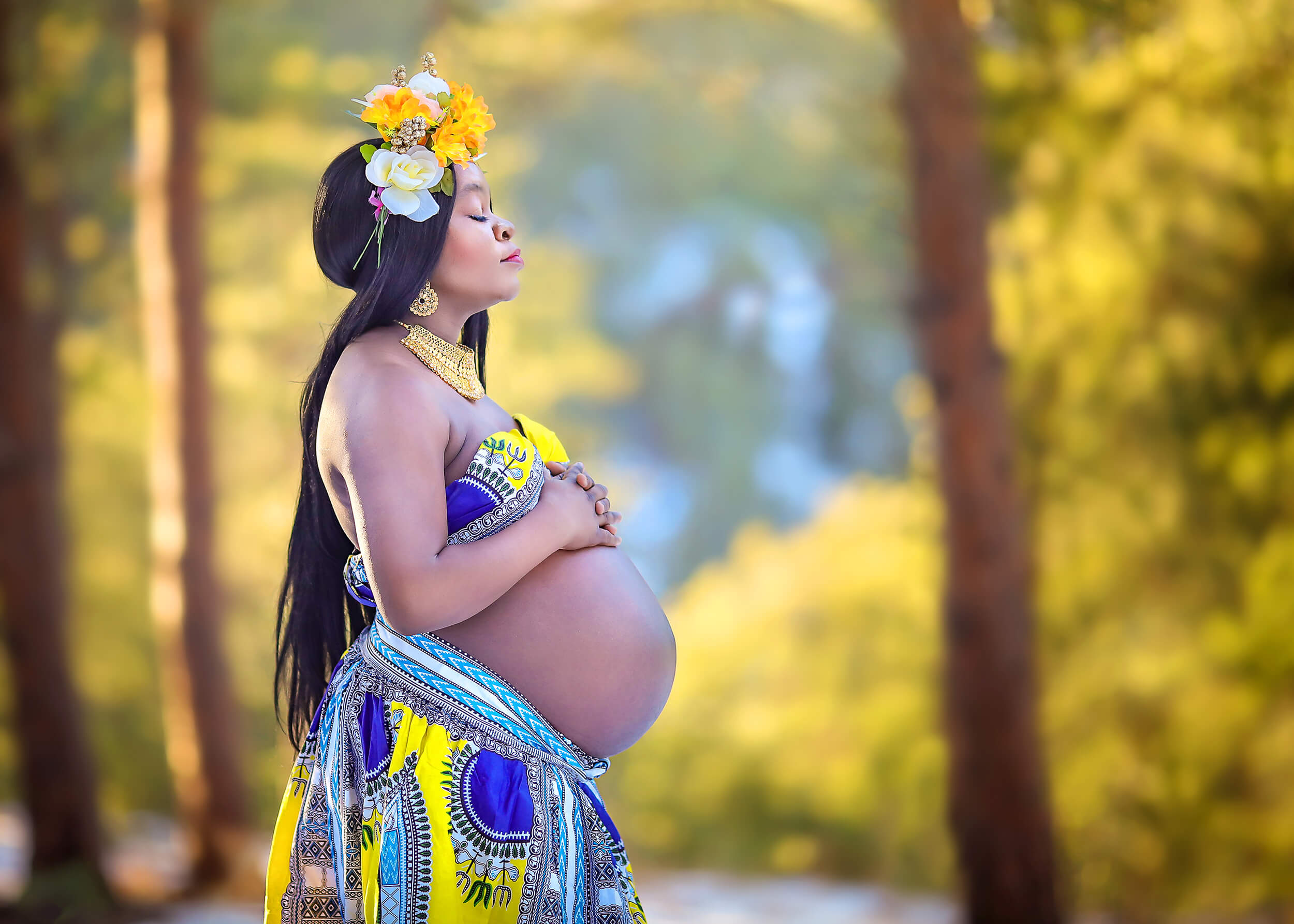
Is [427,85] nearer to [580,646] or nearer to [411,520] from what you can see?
[411,520]

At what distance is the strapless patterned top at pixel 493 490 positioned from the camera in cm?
153

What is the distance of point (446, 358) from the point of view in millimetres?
1608

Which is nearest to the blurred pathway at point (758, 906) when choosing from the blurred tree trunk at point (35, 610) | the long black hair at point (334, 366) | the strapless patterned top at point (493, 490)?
the blurred tree trunk at point (35, 610)

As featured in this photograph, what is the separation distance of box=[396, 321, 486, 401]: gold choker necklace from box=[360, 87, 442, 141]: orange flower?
26 cm

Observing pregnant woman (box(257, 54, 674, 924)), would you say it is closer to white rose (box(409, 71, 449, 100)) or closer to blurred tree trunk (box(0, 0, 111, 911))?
white rose (box(409, 71, 449, 100))

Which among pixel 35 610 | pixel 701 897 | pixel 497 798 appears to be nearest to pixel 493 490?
pixel 497 798

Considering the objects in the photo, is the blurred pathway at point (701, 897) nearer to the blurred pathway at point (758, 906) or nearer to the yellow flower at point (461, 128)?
the blurred pathway at point (758, 906)

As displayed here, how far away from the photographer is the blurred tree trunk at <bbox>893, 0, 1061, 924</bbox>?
170 inches

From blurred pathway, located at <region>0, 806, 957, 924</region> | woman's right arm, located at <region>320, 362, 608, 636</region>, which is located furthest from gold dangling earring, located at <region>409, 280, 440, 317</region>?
blurred pathway, located at <region>0, 806, 957, 924</region>

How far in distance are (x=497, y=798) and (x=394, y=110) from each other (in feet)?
2.96

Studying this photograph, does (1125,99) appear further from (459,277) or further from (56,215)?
(56,215)

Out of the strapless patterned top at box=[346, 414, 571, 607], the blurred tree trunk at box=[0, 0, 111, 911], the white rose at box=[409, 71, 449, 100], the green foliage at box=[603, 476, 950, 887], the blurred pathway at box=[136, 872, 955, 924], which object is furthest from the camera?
the green foliage at box=[603, 476, 950, 887]

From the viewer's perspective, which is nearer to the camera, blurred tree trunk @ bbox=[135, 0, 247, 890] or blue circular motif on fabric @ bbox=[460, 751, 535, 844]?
blue circular motif on fabric @ bbox=[460, 751, 535, 844]

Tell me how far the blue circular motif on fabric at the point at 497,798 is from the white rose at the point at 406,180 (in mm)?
697
